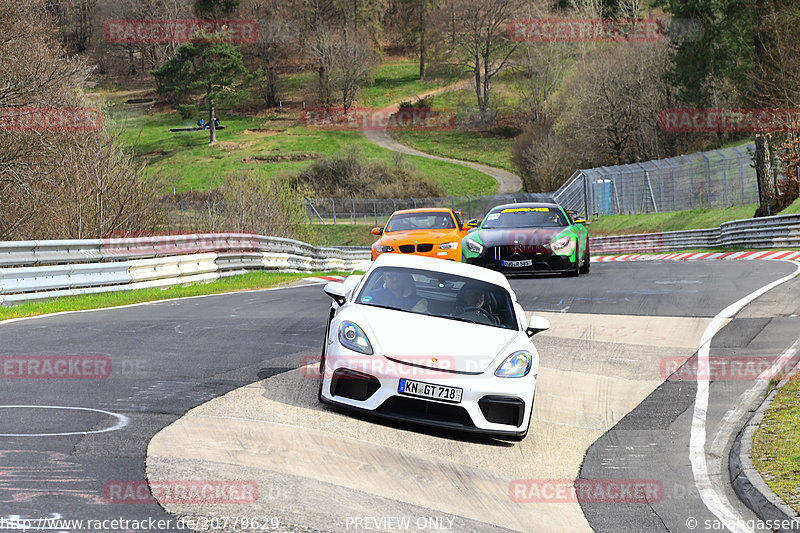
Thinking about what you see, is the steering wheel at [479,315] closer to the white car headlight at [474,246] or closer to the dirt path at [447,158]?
the white car headlight at [474,246]

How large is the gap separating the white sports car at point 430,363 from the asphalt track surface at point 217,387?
1.01 feet

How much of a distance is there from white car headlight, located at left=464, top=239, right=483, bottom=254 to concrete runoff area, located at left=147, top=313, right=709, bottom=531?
8684 mm

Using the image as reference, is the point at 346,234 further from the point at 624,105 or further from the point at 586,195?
the point at 624,105

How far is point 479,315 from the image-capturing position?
849cm

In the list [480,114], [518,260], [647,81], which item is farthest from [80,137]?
[480,114]

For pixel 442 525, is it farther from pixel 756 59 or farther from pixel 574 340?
pixel 756 59

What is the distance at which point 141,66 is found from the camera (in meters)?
112

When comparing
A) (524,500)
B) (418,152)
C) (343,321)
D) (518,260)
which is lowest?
(418,152)

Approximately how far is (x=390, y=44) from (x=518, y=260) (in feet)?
379

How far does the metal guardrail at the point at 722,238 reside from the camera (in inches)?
1185

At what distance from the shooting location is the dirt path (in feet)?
280
